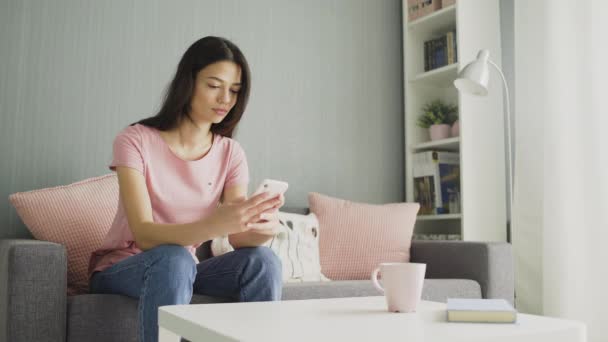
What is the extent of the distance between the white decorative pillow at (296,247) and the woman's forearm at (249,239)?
1.99 ft

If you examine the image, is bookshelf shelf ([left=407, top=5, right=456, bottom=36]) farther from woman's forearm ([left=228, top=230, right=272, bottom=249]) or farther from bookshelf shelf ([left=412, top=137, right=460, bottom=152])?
woman's forearm ([left=228, top=230, right=272, bottom=249])

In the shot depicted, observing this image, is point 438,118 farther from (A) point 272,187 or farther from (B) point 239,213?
(B) point 239,213

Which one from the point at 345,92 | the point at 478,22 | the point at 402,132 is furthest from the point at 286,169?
the point at 478,22

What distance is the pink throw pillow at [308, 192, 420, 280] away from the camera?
8.20 ft

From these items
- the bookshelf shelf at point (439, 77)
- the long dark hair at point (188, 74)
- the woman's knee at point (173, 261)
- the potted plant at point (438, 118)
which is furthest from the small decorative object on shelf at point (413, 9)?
the woman's knee at point (173, 261)

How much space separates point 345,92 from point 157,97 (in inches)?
39.4

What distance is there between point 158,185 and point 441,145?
5.78 ft

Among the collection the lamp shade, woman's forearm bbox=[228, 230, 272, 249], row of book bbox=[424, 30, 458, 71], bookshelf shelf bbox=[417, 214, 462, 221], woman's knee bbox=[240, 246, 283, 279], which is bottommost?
woman's knee bbox=[240, 246, 283, 279]

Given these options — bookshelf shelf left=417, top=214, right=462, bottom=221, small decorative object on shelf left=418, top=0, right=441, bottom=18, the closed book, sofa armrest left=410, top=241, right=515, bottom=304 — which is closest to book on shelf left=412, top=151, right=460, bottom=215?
bookshelf shelf left=417, top=214, right=462, bottom=221

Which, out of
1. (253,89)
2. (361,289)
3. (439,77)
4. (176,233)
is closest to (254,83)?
(253,89)

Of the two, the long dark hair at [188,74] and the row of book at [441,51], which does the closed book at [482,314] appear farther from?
the row of book at [441,51]

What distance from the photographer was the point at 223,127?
6.16 feet

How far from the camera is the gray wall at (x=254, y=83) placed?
2297mm

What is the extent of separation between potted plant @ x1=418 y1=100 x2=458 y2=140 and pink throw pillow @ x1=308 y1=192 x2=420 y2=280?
2.11 feet
